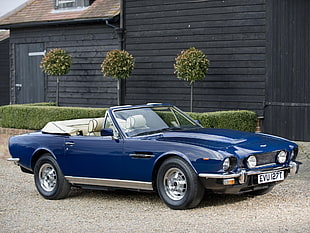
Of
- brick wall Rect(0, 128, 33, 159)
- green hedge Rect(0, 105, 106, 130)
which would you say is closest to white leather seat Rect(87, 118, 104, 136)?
green hedge Rect(0, 105, 106, 130)

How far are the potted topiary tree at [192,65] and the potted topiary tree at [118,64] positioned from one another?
2.08m

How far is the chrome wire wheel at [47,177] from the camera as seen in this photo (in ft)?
31.9

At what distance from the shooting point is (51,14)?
850 inches

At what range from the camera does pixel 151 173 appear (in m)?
8.34

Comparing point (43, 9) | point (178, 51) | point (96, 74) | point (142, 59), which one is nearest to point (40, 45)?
point (43, 9)

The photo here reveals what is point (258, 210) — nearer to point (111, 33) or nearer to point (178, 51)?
point (178, 51)

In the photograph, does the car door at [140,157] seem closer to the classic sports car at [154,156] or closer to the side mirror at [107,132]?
the classic sports car at [154,156]

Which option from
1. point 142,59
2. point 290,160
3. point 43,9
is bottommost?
point 290,160

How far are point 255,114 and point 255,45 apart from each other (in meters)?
1.77

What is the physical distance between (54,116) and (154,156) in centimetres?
846

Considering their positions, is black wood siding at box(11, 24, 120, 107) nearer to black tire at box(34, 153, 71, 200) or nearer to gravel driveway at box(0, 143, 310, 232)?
gravel driveway at box(0, 143, 310, 232)

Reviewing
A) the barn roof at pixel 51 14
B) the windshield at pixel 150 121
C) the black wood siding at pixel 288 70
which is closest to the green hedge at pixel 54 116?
the black wood siding at pixel 288 70

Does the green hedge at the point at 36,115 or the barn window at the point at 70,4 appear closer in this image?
the green hedge at the point at 36,115

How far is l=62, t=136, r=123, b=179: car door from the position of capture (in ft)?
28.9
